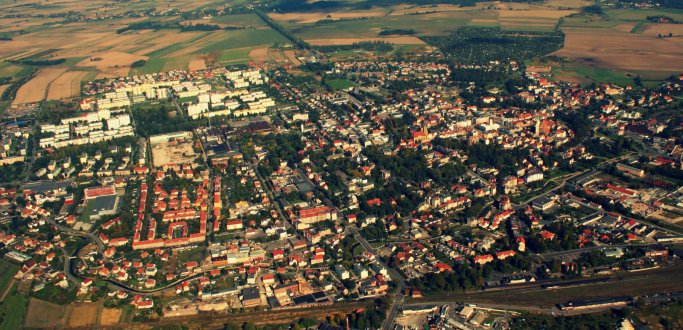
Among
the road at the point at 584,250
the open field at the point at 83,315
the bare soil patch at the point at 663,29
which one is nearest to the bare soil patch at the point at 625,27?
the bare soil patch at the point at 663,29

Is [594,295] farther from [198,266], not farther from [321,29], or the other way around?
[321,29]

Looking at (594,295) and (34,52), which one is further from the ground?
(34,52)

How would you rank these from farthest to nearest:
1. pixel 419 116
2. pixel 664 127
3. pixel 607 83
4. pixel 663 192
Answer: pixel 607 83, pixel 419 116, pixel 664 127, pixel 663 192

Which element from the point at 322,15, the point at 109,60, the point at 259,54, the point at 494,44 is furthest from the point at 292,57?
the point at 322,15

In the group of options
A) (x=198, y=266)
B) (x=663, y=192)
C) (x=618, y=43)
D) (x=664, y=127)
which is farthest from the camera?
(x=618, y=43)

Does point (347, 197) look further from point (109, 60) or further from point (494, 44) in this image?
point (109, 60)

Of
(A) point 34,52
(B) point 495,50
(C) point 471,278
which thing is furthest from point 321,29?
(C) point 471,278
